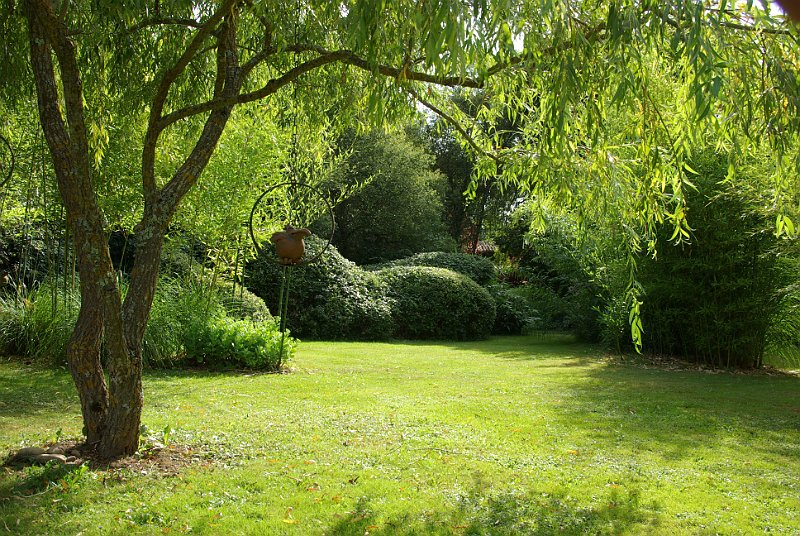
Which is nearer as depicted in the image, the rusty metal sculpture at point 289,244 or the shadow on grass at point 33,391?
the shadow on grass at point 33,391

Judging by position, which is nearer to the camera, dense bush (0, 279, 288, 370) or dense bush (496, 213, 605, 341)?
dense bush (0, 279, 288, 370)

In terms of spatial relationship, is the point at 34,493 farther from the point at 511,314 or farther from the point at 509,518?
the point at 511,314

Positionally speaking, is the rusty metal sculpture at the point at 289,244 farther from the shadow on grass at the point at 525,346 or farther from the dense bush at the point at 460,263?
the dense bush at the point at 460,263

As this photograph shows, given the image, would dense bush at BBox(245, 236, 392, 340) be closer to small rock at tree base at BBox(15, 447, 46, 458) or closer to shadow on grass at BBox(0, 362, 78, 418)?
shadow on grass at BBox(0, 362, 78, 418)

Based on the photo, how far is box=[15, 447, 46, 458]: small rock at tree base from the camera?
172 inches

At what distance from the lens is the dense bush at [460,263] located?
728 inches

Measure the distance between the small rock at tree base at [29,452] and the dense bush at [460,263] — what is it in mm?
13840

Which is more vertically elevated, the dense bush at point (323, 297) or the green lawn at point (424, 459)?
the dense bush at point (323, 297)

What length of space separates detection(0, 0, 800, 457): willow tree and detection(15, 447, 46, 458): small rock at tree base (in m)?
0.30

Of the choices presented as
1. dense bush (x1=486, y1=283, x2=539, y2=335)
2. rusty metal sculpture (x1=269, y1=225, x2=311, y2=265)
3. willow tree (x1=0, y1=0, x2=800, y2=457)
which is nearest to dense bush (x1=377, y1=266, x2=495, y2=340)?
dense bush (x1=486, y1=283, x2=539, y2=335)

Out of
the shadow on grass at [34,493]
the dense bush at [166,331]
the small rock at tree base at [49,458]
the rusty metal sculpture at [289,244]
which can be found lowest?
the shadow on grass at [34,493]

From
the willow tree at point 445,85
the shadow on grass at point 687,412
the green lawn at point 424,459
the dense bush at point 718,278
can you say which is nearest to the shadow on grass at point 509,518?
the green lawn at point 424,459

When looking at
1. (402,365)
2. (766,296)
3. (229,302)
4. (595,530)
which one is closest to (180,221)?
(229,302)

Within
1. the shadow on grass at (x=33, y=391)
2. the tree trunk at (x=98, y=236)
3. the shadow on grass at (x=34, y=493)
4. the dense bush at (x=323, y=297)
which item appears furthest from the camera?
the dense bush at (x=323, y=297)
